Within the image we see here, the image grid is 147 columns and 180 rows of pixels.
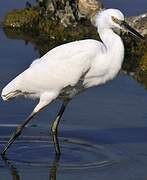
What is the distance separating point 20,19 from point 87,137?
599cm

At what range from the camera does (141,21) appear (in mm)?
15781

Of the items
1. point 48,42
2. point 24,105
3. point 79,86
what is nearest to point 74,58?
point 79,86

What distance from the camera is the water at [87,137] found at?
9914mm

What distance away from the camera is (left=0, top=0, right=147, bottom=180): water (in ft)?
32.5

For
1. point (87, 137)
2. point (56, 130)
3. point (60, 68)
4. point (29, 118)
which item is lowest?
point (87, 137)

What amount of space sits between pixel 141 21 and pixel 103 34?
5.38 meters

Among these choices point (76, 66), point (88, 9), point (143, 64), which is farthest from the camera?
point (88, 9)

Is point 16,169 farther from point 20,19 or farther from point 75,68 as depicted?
point 20,19

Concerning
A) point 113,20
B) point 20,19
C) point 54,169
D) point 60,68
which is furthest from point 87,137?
point 20,19

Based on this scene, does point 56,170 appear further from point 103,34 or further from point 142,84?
point 142,84

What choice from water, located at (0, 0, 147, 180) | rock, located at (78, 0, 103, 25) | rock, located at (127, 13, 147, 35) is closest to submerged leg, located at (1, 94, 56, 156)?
water, located at (0, 0, 147, 180)

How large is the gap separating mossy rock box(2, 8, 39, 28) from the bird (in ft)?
19.9

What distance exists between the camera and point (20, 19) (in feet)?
54.9

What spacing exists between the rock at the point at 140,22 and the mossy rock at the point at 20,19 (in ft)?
6.07
